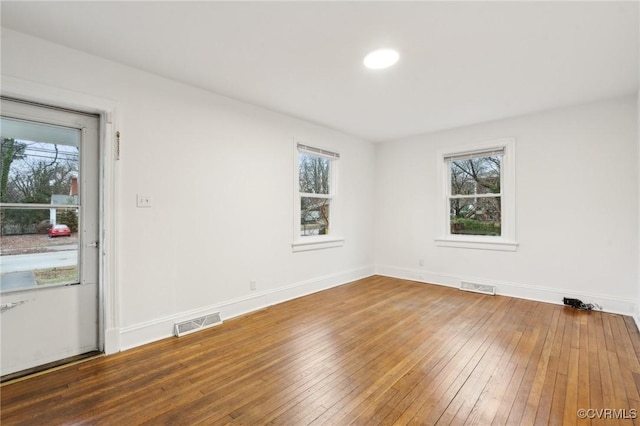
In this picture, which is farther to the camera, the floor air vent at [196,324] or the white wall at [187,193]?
the floor air vent at [196,324]

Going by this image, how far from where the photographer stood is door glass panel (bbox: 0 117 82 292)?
7.31ft

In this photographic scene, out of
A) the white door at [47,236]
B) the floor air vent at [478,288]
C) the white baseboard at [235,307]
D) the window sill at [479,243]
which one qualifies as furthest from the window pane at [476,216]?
the white door at [47,236]

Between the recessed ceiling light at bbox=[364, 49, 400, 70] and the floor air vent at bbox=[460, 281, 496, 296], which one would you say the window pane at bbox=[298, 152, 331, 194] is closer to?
the recessed ceiling light at bbox=[364, 49, 400, 70]

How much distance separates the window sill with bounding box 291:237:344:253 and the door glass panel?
2456mm

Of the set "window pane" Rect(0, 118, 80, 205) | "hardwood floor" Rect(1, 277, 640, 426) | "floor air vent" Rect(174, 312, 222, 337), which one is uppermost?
"window pane" Rect(0, 118, 80, 205)

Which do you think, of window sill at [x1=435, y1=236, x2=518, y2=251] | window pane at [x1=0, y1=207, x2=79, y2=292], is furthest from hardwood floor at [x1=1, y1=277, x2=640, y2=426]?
window sill at [x1=435, y1=236, x2=518, y2=251]

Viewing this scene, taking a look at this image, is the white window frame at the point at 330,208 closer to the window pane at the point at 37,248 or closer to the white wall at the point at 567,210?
the white wall at the point at 567,210

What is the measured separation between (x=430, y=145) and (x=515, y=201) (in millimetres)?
1566

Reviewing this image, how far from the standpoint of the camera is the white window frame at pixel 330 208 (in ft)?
13.9

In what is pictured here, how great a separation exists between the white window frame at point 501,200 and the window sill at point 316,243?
1678mm

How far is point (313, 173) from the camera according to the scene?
4.66m

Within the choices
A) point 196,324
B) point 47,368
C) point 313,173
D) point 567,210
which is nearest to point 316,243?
point 313,173

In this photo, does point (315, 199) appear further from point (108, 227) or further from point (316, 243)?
point (108, 227)

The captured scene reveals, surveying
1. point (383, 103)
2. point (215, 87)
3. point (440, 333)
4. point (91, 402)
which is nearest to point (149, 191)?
point (215, 87)
